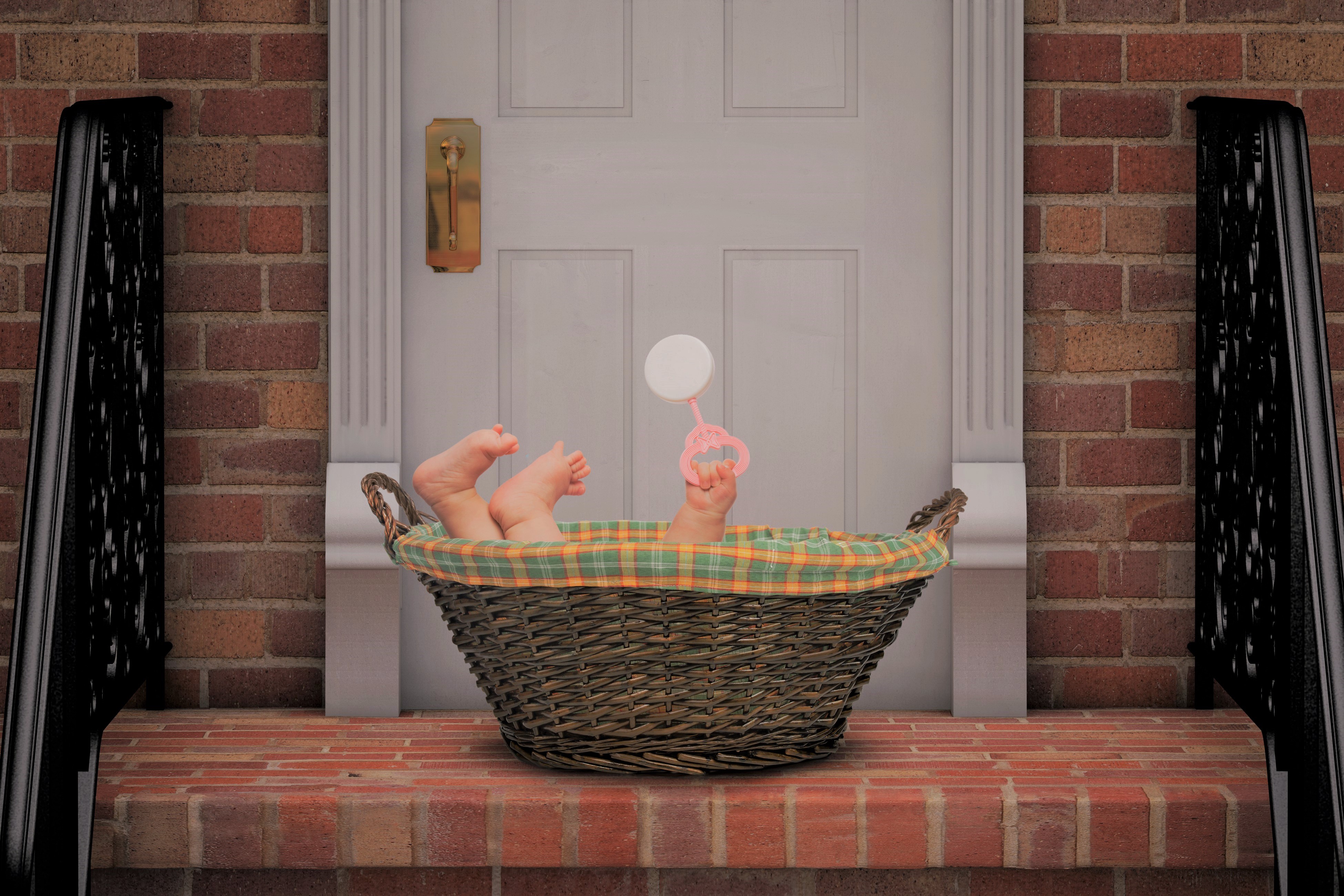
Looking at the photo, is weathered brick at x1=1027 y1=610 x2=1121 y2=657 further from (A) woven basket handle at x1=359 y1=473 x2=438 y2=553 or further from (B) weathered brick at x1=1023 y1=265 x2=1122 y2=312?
(A) woven basket handle at x1=359 y1=473 x2=438 y2=553

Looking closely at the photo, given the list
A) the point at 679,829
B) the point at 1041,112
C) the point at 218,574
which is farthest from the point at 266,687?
the point at 1041,112

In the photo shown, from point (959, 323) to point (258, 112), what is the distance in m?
1.41

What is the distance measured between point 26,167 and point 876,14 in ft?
5.51

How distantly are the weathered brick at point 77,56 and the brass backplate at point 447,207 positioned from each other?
592 mm

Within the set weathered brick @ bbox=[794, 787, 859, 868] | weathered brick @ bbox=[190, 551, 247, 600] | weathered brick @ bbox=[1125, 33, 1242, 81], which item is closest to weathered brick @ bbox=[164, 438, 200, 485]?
weathered brick @ bbox=[190, 551, 247, 600]

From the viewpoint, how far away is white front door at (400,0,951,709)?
214 cm

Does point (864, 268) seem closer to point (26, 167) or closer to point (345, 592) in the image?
point (345, 592)

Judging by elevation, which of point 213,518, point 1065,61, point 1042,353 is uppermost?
point 1065,61

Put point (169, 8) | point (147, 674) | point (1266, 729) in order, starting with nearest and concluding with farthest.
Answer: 1. point (1266, 729)
2. point (147, 674)
3. point (169, 8)

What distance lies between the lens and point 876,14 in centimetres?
215

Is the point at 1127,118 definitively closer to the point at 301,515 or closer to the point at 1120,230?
the point at 1120,230

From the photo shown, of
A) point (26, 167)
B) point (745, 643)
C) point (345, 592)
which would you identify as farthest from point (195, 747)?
point (26, 167)

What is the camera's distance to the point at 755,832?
156cm

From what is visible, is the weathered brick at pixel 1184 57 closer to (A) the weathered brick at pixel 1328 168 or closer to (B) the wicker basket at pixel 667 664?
(A) the weathered brick at pixel 1328 168
